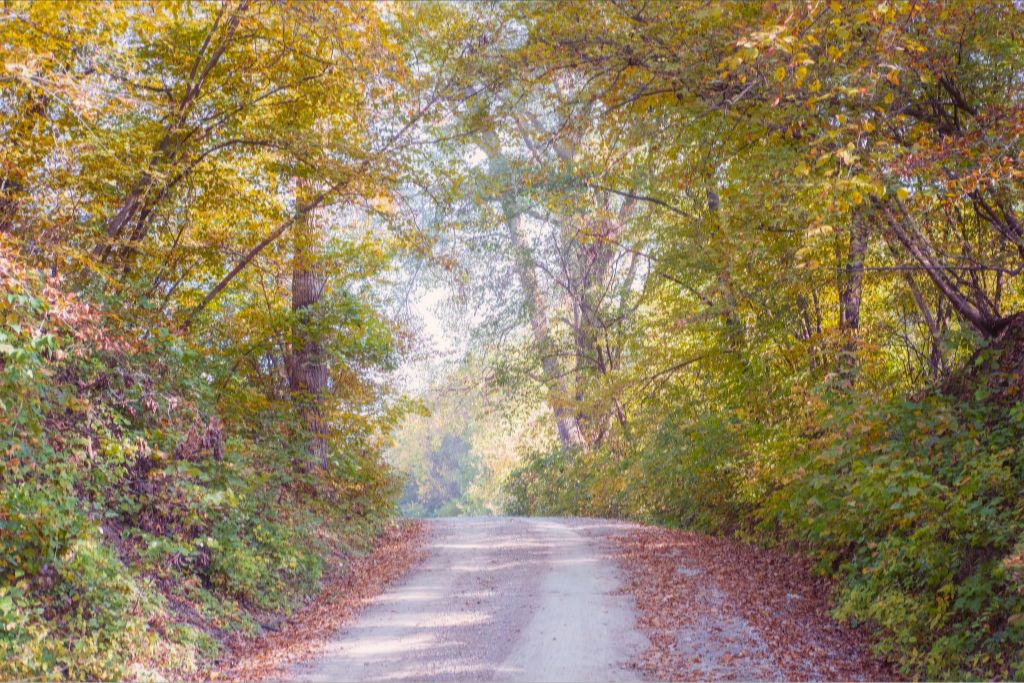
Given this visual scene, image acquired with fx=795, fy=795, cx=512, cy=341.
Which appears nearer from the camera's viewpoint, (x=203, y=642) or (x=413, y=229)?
(x=203, y=642)

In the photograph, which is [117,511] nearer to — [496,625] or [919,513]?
[496,625]

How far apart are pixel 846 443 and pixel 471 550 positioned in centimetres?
698

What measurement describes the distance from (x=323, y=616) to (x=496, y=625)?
213cm

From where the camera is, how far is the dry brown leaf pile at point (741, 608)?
260 inches

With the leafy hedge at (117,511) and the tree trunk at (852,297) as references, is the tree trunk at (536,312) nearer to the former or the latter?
the tree trunk at (852,297)

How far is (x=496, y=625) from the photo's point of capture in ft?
26.5

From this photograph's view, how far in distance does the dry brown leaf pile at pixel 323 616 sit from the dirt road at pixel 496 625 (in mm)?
226

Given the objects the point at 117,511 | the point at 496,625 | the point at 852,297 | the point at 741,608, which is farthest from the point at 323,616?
the point at 852,297

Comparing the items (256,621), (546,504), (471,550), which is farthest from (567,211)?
(546,504)

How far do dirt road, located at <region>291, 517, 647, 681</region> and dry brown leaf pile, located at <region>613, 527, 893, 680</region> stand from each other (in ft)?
0.97

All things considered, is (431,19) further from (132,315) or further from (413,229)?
(132,315)

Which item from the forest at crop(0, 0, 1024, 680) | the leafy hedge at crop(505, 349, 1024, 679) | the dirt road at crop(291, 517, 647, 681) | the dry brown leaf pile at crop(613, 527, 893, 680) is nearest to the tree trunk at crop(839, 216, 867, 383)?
the forest at crop(0, 0, 1024, 680)

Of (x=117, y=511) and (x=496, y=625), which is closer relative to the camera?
(x=117, y=511)

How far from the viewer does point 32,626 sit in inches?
214
